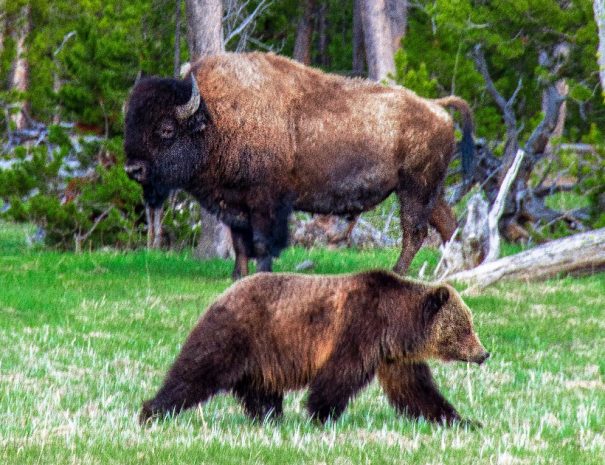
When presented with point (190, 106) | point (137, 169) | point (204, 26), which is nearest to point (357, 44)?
point (204, 26)

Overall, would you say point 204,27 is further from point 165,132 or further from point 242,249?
point 242,249

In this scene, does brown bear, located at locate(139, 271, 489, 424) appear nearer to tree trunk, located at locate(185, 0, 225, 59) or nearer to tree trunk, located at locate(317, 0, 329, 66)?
tree trunk, located at locate(185, 0, 225, 59)

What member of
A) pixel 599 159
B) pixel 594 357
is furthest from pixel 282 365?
pixel 599 159

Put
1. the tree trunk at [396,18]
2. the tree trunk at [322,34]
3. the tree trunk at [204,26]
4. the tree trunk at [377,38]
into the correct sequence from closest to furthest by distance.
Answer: the tree trunk at [204,26] → the tree trunk at [377,38] → the tree trunk at [396,18] → the tree trunk at [322,34]

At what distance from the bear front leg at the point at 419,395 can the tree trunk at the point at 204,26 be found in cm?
925

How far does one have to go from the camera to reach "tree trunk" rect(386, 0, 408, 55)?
24.7 m

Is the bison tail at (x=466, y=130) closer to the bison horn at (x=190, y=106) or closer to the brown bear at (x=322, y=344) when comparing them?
the bison horn at (x=190, y=106)

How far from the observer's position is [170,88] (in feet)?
40.9

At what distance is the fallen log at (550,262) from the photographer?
13.1 m

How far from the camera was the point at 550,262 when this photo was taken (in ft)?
44.4

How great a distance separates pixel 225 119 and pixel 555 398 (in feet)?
20.6

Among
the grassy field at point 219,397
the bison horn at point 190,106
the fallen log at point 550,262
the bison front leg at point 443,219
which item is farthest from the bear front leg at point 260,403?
the bison front leg at point 443,219

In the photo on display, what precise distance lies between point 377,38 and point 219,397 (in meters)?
17.0

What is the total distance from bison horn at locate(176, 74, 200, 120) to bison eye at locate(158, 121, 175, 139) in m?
0.14
